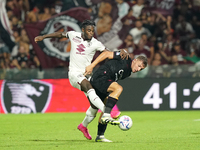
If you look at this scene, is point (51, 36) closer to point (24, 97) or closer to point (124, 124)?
point (124, 124)

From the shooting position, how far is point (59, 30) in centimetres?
1435

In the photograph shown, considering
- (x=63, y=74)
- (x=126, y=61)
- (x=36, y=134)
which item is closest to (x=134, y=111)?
(x=63, y=74)

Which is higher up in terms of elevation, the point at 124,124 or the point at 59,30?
the point at 59,30

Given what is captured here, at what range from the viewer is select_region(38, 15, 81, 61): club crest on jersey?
14.2 meters

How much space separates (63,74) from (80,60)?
6.35m

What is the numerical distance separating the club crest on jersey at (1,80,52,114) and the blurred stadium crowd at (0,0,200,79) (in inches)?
22.3

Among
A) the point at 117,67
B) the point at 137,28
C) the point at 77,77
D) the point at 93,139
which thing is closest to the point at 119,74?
the point at 117,67

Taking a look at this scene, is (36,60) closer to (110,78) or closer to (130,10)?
(130,10)

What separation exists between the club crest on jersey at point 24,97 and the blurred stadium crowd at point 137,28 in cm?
57

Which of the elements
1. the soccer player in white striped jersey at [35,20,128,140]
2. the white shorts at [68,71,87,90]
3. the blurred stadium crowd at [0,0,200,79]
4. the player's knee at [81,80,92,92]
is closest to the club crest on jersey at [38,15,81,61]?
the blurred stadium crowd at [0,0,200,79]

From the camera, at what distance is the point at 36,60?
14.8m

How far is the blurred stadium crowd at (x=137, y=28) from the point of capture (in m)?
14.5

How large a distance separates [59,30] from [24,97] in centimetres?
252

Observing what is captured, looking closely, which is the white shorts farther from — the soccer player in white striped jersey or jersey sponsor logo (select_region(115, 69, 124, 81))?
jersey sponsor logo (select_region(115, 69, 124, 81))
